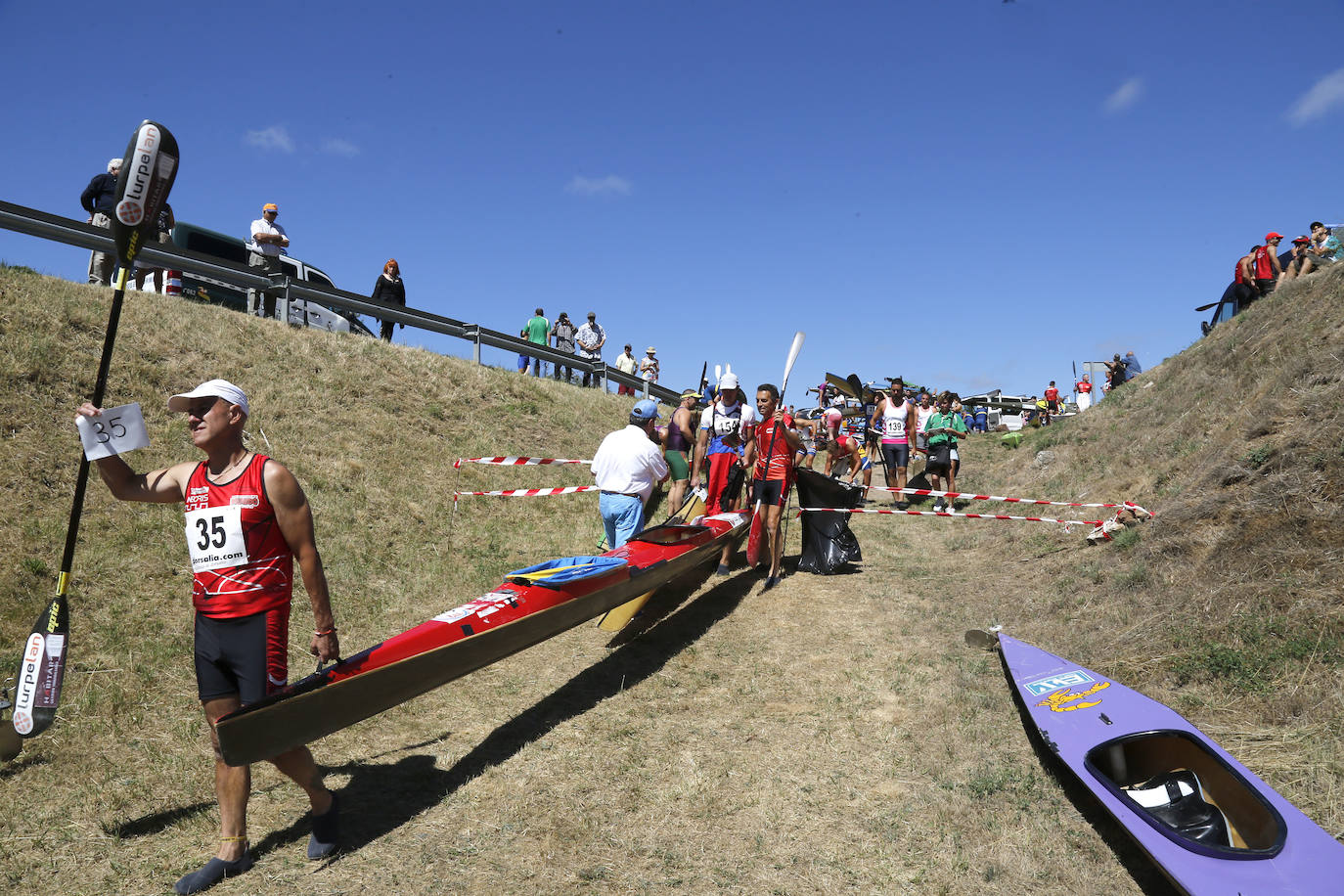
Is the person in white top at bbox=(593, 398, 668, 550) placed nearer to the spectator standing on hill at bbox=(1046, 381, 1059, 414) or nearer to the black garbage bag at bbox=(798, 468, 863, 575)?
the black garbage bag at bbox=(798, 468, 863, 575)

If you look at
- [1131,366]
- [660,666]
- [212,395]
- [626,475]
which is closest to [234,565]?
[212,395]

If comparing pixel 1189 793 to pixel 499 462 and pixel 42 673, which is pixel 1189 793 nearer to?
pixel 42 673

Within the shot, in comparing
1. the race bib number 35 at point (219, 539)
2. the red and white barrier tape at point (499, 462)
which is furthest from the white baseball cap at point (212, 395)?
the red and white barrier tape at point (499, 462)

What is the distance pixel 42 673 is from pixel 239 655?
3.97 ft

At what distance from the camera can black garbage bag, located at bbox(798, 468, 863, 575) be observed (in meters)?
8.52

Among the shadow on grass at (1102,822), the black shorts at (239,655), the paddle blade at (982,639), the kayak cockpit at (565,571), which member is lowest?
the shadow on grass at (1102,822)

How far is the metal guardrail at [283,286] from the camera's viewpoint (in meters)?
7.70

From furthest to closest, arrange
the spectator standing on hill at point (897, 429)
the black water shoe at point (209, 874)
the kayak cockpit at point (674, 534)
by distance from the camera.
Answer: the spectator standing on hill at point (897, 429) < the kayak cockpit at point (674, 534) < the black water shoe at point (209, 874)

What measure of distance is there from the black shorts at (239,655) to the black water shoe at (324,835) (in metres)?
0.66

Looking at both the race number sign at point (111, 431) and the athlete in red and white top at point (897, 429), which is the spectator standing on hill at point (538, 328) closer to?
the athlete in red and white top at point (897, 429)

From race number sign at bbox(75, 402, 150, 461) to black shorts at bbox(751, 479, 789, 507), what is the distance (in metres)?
5.54

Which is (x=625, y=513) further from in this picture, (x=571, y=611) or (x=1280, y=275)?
(x=1280, y=275)

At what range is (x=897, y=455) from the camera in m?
12.1

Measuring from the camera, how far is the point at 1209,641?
4.91 meters
